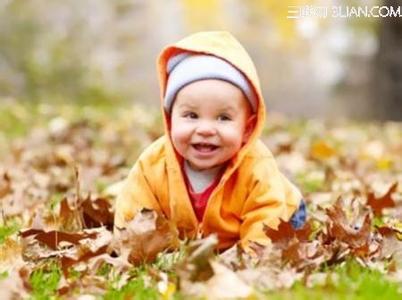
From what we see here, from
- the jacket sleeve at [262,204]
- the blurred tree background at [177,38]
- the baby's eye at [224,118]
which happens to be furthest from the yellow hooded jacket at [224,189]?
the blurred tree background at [177,38]

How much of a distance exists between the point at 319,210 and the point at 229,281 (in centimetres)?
155

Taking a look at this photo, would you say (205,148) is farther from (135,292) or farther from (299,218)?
(135,292)

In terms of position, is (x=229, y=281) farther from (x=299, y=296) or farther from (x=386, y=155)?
(x=386, y=155)

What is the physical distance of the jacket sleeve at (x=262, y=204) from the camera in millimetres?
3385

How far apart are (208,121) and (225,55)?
235mm

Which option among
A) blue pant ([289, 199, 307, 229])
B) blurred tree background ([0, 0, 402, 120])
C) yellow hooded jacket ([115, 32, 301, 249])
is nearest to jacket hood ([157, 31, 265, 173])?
yellow hooded jacket ([115, 32, 301, 249])

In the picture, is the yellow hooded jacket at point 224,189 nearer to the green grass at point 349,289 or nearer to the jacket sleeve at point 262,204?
the jacket sleeve at point 262,204

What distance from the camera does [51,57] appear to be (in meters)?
14.4

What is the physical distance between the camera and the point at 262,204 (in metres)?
3.45

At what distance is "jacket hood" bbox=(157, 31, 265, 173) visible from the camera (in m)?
3.41

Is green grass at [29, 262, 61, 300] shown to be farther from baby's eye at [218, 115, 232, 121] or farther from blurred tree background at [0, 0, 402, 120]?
blurred tree background at [0, 0, 402, 120]

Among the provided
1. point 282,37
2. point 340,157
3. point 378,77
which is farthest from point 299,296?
point 282,37

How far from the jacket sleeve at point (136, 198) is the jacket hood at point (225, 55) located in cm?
17

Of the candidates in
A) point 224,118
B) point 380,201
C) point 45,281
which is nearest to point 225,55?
point 224,118
